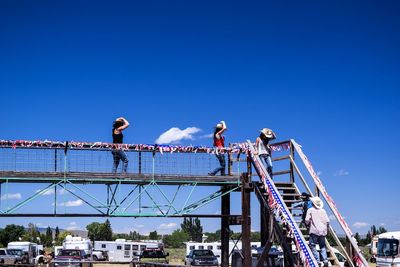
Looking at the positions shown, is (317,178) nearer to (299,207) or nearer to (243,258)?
(299,207)

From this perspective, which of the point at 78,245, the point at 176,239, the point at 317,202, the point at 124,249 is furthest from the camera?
the point at 176,239

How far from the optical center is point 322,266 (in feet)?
49.7

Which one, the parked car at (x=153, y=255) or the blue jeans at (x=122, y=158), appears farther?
the parked car at (x=153, y=255)

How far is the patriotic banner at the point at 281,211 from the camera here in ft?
49.5

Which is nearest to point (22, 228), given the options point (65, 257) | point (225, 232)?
point (65, 257)

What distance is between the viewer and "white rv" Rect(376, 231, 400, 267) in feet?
96.1

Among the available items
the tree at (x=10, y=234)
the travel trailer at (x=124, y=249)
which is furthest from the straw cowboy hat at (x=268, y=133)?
the tree at (x=10, y=234)

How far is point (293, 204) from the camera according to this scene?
58.6ft

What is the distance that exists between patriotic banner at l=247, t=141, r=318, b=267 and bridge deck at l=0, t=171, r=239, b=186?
67.6 inches

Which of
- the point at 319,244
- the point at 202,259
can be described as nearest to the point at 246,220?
the point at 319,244

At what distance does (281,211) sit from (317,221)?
1.84 metres

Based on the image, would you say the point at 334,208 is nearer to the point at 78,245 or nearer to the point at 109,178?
the point at 109,178

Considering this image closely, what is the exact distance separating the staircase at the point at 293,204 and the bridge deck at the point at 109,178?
1.65 meters

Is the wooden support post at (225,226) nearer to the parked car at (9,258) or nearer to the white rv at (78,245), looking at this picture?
the parked car at (9,258)
